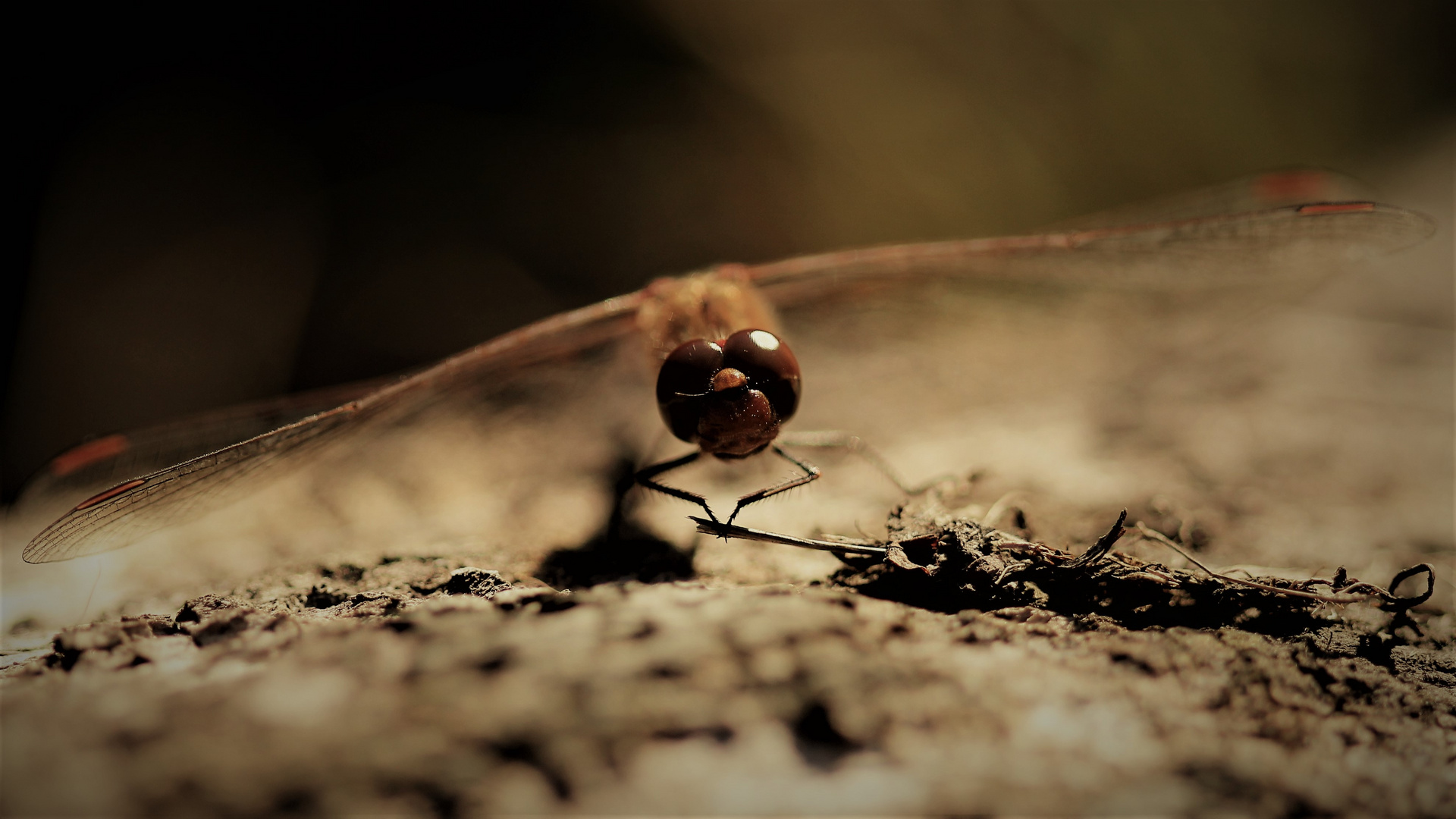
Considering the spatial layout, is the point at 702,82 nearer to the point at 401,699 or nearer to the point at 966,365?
the point at 966,365

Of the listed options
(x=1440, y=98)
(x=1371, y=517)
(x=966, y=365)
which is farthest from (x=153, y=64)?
(x=1440, y=98)

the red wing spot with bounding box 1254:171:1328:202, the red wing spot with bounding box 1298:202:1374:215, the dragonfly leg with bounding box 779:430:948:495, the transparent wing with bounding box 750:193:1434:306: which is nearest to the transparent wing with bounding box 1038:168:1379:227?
the red wing spot with bounding box 1254:171:1328:202

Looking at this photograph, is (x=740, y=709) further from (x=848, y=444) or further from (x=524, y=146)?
(x=524, y=146)

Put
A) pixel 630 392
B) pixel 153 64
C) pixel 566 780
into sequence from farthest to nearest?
pixel 153 64 → pixel 630 392 → pixel 566 780

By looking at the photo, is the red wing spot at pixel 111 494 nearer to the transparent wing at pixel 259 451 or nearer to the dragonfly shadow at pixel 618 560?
the transparent wing at pixel 259 451

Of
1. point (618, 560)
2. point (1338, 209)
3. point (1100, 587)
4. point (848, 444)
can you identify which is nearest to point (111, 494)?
point (618, 560)

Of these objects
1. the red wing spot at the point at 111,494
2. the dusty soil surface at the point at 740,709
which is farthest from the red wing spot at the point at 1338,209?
the red wing spot at the point at 111,494

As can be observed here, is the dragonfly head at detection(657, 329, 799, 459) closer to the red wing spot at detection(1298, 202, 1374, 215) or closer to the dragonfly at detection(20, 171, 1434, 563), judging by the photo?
the dragonfly at detection(20, 171, 1434, 563)
